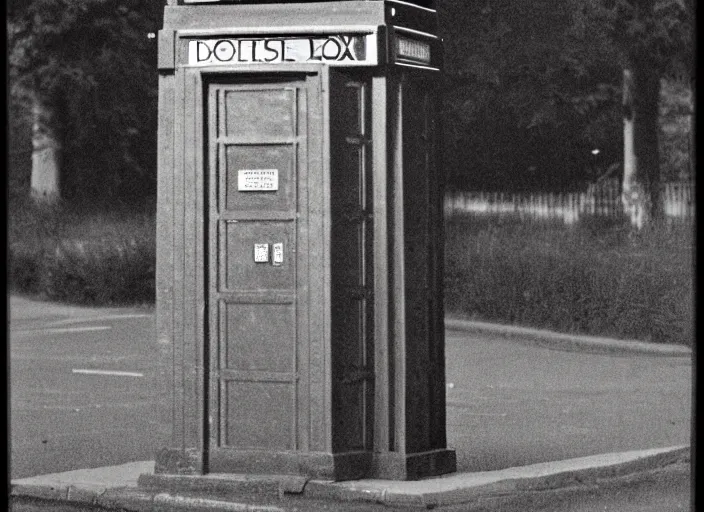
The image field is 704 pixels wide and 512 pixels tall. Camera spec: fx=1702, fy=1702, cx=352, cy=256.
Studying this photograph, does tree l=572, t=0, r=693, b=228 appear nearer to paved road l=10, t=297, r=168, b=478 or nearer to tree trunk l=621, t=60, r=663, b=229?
tree trunk l=621, t=60, r=663, b=229

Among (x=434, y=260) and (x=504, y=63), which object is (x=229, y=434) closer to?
(x=434, y=260)

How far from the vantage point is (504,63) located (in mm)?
27844

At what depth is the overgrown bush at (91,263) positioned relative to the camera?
884 inches

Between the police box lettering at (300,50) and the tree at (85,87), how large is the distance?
2322 cm

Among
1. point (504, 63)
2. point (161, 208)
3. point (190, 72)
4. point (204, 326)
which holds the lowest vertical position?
point (204, 326)

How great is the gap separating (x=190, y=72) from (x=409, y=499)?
7.02ft

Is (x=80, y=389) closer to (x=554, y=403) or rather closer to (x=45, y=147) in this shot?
(x=554, y=403)

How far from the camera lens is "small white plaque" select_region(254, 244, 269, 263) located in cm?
775

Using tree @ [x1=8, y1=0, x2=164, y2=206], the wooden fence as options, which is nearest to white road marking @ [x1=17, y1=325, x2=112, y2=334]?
the wooden fence

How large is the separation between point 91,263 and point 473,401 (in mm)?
11332

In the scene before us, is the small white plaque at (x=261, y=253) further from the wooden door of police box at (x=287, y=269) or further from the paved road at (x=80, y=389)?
the paved road at (x=80, y=389)

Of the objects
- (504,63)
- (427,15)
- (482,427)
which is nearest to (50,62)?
(504,63)

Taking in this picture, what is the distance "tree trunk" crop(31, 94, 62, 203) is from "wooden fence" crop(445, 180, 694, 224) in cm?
1075

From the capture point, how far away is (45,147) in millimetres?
33750
